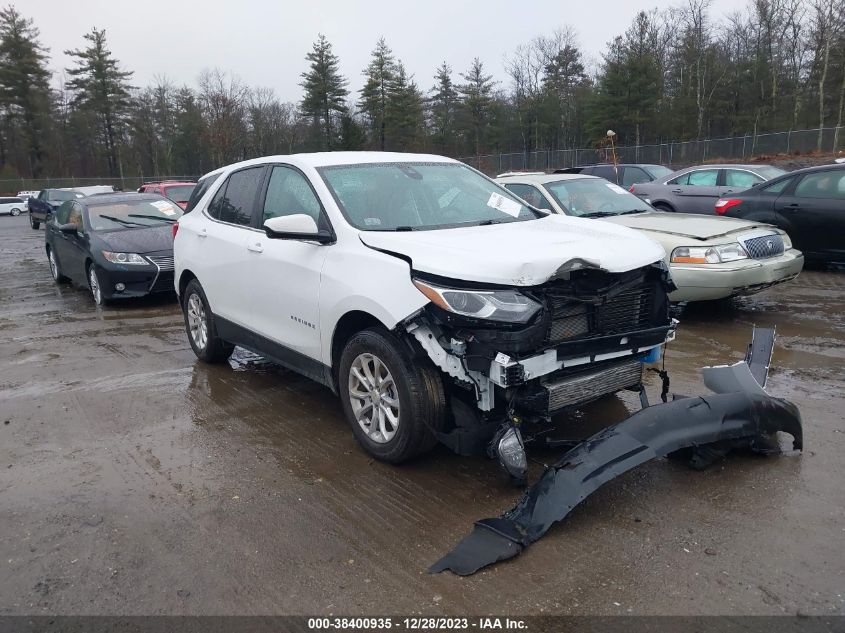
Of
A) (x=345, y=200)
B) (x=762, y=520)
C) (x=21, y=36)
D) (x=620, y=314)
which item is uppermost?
(x=21, y=36)

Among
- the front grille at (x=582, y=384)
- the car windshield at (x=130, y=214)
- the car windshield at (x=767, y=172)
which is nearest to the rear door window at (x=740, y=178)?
the car windshield at (x=767, y=172)

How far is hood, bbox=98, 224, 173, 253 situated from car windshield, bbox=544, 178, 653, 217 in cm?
575

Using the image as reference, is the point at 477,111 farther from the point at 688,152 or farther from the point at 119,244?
the point at 119,244

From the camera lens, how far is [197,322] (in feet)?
21.5

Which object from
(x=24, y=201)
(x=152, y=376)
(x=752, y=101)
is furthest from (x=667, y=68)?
(x=152, y=376)

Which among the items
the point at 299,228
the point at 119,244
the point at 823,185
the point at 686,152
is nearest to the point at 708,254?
the point at 823,185

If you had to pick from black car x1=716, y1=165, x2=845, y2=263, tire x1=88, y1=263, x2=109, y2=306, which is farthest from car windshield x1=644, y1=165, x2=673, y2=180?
tire x1=88, y1=263, x2=109, y2=306

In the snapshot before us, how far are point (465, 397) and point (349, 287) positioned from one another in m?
1.00

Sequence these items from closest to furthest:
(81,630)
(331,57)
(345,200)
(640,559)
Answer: (81,630), (640,559), (345,200), (331,57)

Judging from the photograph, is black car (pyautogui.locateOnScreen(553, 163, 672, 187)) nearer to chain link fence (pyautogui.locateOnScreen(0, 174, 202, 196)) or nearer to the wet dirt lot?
the wet dirt lot

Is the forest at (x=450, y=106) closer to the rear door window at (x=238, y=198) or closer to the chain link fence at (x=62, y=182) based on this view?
the chain link fence at (x=62, y=182)

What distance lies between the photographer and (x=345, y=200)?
456cm

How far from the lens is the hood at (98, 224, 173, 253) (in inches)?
386

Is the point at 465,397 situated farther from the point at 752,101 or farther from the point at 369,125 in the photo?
the point at 369,125
